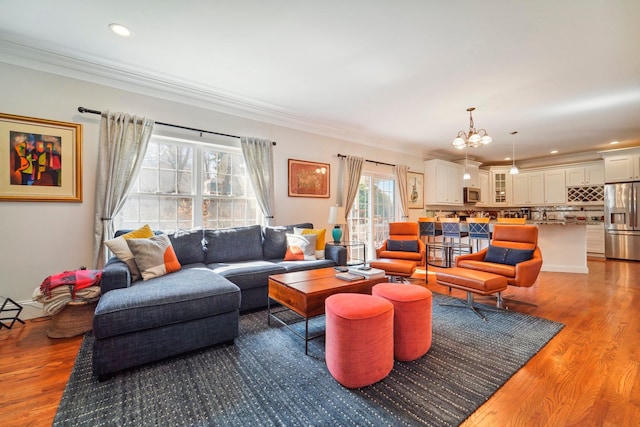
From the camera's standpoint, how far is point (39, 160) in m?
2.74

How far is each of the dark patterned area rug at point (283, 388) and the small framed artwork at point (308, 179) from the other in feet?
8.79

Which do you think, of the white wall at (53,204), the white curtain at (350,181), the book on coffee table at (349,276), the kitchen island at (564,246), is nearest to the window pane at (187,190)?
the white wall at (53,204)

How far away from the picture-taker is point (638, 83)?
128 inches

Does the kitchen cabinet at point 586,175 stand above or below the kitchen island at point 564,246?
above

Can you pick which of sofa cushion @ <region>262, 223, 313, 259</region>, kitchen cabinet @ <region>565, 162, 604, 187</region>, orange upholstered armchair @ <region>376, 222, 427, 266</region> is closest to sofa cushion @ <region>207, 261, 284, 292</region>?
sofa cushion @ <region>262, 223, 313, 259</region>

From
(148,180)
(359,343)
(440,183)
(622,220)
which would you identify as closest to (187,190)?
(148,180)

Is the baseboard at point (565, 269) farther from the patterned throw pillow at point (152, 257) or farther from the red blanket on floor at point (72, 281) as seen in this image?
the red blanket on floor at point (72, 281)

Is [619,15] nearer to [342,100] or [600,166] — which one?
[342,100]

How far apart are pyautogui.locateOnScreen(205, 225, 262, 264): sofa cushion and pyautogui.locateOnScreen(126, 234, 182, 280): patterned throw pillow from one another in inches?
24.0

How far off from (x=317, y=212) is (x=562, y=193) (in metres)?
6.91

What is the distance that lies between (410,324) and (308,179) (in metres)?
3.17

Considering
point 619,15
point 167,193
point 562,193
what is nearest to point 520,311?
point 619,15

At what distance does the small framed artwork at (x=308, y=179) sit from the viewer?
4.49 metres

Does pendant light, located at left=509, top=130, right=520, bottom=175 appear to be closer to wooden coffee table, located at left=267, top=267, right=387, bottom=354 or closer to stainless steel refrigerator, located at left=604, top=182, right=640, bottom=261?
stainless steel refrigerator, located at left=604, top=182, right=640, bottom=261
